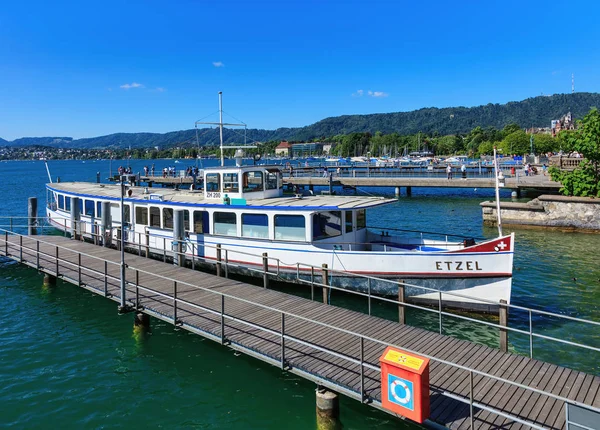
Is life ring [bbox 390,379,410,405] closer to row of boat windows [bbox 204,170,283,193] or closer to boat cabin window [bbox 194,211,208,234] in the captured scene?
row of boat windows [bbox 204,170,283,193]

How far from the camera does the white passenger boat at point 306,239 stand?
627 inches

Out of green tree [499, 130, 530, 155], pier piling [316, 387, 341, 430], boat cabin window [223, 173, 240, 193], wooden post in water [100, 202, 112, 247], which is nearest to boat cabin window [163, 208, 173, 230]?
boat cabin window [223, 173, 240, 193]

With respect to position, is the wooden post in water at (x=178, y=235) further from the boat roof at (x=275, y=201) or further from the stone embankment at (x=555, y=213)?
the stone embankment at (x=555, y=213)

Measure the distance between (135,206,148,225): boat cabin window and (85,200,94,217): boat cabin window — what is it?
4309mm

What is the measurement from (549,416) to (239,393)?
674 centimetres

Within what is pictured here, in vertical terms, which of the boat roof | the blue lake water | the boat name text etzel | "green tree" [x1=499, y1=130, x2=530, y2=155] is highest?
"green tree" [x1=499, y1=130, x2=530, y2=155]

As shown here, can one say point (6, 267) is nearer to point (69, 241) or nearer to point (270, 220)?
point (69, 241)

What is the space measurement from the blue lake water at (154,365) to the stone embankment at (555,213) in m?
12.3

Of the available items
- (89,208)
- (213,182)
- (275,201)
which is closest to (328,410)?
(275,201)

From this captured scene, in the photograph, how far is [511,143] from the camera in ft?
448

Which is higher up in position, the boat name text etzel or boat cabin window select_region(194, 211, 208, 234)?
boat cabin window select_region(194, 211, 208, 234)

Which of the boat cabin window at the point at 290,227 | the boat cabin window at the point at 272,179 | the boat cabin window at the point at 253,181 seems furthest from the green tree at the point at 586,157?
the boat cabin window at the point at 253,181

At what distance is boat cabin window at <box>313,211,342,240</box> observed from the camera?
61.3 ft

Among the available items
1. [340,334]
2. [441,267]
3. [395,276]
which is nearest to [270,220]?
[395,276]
